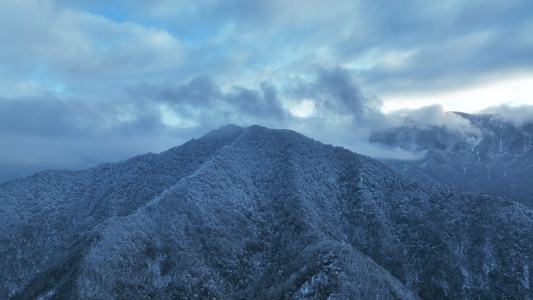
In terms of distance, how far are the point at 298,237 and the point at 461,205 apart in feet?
181

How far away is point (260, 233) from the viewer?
355 ft

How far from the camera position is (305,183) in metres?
128

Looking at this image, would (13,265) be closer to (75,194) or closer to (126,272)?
(75,194)

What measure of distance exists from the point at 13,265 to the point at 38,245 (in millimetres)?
8569

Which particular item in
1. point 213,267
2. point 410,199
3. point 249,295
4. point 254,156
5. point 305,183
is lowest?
point 249,295

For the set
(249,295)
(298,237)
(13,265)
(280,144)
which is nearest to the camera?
(249,295)

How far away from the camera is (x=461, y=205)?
118188 mm

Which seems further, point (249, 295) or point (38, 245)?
point (38, 245)

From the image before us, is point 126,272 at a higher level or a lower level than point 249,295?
higher

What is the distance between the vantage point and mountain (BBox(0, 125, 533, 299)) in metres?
81.6

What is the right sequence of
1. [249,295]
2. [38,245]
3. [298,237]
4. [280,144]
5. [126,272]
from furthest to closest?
[280,144], [38,245], [298,237], [249,295], [126,272]

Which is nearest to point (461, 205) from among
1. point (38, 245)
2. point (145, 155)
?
point (145, 155)

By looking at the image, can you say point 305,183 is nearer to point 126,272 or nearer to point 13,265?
point 126,272

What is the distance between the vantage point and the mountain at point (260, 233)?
81.6m
